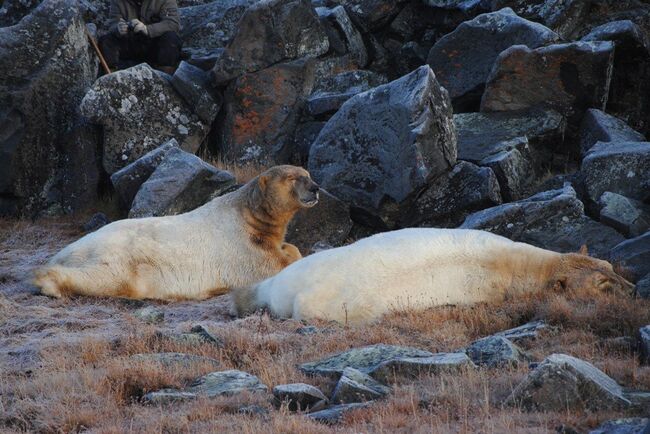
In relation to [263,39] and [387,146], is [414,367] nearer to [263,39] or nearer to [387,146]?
[387,146]

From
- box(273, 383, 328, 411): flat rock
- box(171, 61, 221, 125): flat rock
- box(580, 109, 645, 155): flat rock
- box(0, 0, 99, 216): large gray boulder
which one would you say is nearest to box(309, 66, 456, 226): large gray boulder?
box(580, 109, 645, 155): flat rock

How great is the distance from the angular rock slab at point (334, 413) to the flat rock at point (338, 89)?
12083 mm

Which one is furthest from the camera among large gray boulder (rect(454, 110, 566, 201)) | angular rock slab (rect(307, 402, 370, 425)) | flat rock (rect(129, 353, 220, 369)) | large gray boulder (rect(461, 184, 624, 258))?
large gray boulder (rect(454, 110, 566, 201))

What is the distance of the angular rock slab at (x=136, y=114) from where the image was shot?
17.7 metres

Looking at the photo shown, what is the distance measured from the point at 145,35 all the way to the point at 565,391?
1491 cm

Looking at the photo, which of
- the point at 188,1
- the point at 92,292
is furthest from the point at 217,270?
the point at 188,1

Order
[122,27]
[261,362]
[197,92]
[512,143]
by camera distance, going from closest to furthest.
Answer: [261,362]
[512,143]
[197,92]
[122,27]

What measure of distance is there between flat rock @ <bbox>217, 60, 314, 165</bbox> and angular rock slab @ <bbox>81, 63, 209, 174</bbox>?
0.68m

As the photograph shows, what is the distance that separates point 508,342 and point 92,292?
5.73 m

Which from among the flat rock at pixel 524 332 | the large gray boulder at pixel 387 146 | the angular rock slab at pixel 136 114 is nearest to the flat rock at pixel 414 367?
the flat rock at pixel 524 332

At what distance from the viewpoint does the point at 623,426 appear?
5.54 meters

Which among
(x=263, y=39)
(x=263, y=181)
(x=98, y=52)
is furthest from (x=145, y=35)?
(x=263, y=181)

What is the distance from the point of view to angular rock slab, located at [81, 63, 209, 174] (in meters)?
17.7

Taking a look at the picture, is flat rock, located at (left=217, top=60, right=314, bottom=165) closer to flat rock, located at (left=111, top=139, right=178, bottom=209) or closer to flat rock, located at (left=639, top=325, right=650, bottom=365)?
flat rock, located at (left=111, top=139, right=178, bottom=209)
